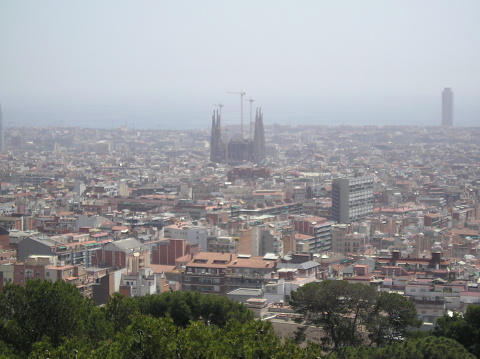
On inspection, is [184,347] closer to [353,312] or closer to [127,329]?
[127,329]

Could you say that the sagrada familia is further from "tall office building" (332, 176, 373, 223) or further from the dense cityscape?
"tall office building" (332, 176, 373, 223)

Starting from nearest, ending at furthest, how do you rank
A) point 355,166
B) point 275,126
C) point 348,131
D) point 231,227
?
point 231,227, point 355,166, point 348,131, point 275,126

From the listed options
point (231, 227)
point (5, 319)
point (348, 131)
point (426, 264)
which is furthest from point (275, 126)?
point (5, 319)

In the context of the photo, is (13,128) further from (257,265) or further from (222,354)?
(222,354)

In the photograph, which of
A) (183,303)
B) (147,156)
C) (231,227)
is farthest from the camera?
(147,156)

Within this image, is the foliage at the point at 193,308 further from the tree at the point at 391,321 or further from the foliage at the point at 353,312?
the tree at the point at 391,321

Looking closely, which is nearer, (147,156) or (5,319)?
(5,319)

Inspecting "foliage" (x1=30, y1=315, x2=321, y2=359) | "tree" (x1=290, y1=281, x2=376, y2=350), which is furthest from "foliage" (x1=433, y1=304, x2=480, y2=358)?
"foliage" (x1=30, y1=315, x2=321, y2=359)

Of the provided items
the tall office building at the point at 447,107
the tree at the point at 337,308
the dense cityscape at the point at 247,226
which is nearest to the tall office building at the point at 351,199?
the dense cityscape at the point at 247,226
